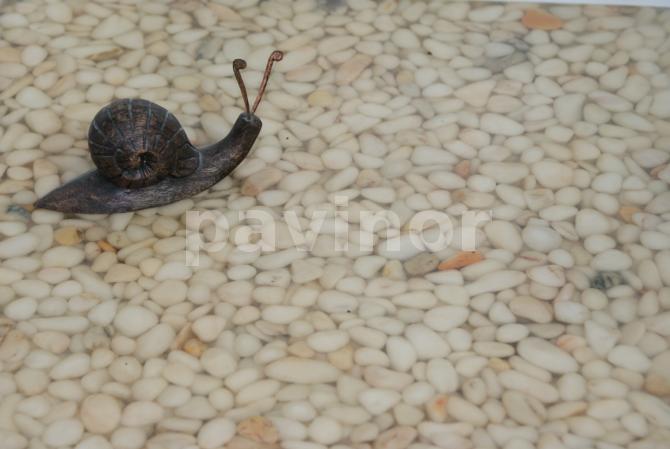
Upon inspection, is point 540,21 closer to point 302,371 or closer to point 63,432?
point 302,371

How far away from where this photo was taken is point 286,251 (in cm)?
108

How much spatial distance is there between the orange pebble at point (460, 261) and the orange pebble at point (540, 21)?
1.39 ft

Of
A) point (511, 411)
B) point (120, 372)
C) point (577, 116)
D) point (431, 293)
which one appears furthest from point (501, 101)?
point (120, 372)

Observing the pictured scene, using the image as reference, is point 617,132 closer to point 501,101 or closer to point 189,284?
point 501,101

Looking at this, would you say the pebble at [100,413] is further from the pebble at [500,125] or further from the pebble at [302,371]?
the pebble at [500,125]

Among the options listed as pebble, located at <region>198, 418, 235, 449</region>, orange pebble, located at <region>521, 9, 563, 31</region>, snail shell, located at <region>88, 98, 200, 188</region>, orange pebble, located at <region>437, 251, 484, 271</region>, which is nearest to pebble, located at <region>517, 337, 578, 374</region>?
orange pebble, located at <region>437, 251, 484, 271</region>

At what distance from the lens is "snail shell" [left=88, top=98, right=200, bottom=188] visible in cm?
104

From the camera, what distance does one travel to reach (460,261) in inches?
42.4

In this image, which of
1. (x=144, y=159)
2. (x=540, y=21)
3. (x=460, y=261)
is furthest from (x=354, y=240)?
(x=540, y=21)

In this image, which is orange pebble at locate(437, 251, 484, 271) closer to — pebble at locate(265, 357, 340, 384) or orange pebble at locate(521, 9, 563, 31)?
pebble at locate(265, 357, 340, 384)

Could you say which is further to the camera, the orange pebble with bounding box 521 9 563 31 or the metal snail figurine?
the orange pebble with bounding box 521 9 563 31

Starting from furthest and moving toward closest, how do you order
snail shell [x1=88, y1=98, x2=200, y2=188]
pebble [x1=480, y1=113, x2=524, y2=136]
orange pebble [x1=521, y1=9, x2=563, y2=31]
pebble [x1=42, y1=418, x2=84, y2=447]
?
1. orange pebble [x1=521, y1=9, x2=563, y2=31]
2. pebble [x1=480, y1=113, x2=524, y2=136]
3. snail shell [x1=88, y1=98, x2=200, y2=188]
4. pebble [x1=42, y1=418, x2=84, y2=447]

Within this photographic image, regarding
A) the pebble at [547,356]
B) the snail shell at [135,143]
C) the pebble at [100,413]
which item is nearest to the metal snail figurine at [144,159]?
the snail shell at [135,143]

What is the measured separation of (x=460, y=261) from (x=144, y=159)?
0.35 metres
